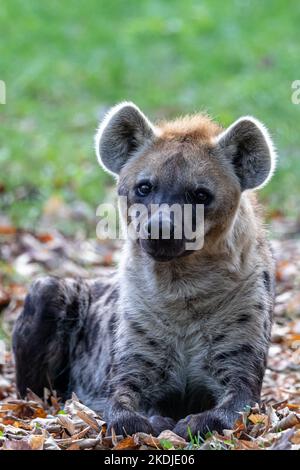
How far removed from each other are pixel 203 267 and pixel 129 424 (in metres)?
1.05

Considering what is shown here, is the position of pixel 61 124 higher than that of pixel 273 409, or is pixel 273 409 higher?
pixel 61 124

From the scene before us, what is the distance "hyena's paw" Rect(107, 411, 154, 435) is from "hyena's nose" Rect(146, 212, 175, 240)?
0.93 metres

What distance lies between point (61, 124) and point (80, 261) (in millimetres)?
4306

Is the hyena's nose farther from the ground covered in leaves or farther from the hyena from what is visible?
the ground covered in leaves

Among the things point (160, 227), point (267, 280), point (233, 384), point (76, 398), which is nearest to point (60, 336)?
point (76, 398)

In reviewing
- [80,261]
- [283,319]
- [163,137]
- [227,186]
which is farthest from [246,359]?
[80,261]

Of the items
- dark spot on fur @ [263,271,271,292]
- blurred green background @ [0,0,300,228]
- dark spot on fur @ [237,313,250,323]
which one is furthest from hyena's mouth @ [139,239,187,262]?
blurred green background @ [0,0,300,228]

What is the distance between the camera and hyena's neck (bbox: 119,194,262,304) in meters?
5.59

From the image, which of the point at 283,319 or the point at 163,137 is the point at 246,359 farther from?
the point at 283,319

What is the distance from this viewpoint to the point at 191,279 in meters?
5.62

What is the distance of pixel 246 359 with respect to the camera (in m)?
5.52

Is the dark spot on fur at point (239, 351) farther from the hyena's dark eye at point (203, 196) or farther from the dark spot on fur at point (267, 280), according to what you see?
the hyena's dark eye at point (203, 196)

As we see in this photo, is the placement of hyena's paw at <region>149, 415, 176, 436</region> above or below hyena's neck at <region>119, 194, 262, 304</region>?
below

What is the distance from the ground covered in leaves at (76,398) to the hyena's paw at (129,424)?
62mm
